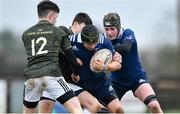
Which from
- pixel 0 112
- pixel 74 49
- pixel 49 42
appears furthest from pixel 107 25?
pixel 0 112

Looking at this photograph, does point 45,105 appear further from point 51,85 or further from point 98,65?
Result: point 51,85

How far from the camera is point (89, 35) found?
37.9 ft

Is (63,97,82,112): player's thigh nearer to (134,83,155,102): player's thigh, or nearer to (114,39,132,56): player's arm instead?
(114,39,132,56): player's arm

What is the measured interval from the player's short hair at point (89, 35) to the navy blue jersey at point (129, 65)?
1.05 meters

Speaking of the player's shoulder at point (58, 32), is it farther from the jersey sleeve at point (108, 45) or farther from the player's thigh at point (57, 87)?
the jersey sleeve at point (108, 45)

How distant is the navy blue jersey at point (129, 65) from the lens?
41.6 feet

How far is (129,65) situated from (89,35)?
163 centimetres

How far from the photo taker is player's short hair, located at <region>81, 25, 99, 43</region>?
11.6 metres

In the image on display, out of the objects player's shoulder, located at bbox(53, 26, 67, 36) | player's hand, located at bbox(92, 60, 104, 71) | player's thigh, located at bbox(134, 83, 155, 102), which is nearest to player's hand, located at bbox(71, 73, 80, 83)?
player's hand, located at bbox(92, 60, 104, 71)

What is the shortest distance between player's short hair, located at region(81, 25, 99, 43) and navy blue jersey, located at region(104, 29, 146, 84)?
1050 millimetres

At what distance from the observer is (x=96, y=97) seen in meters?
12.7

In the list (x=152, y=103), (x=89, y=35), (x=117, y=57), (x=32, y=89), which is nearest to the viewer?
(x=32, y=89)

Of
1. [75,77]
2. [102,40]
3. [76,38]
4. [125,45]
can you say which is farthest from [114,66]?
[76,38]

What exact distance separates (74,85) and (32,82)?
1331mm
